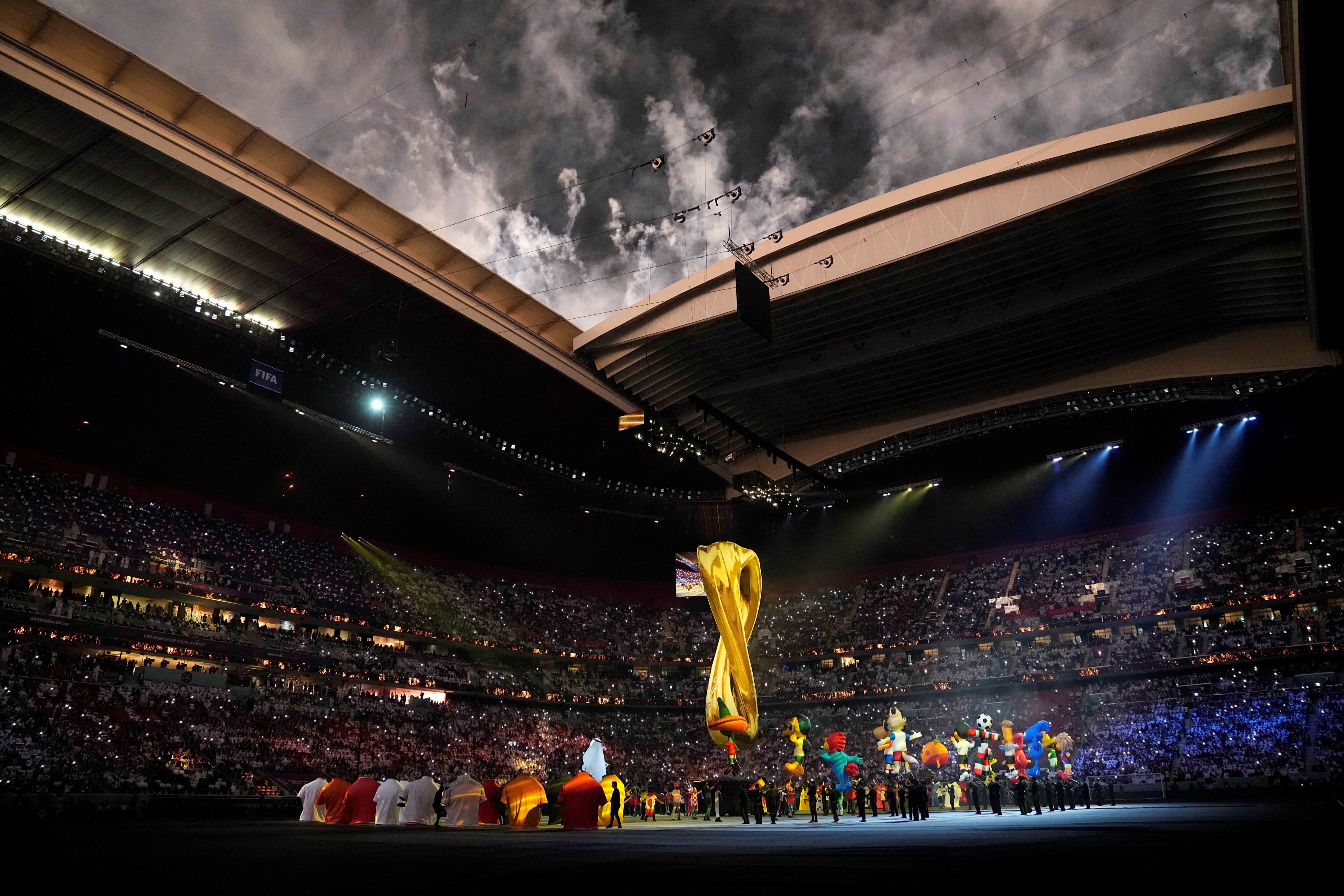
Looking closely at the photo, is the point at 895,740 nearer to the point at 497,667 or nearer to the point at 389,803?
the point at 389,803

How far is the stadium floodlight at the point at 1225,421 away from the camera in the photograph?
3844cm

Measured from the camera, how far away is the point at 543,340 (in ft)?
113

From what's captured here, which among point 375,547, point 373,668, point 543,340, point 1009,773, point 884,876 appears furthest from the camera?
point 375,547

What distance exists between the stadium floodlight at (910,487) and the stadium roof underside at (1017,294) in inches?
263

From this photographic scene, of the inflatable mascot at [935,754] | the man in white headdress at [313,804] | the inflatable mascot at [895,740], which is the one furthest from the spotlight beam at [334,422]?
the inflatable mascot at [935,754]

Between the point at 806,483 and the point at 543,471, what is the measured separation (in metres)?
13.5

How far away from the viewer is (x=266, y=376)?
32.2m

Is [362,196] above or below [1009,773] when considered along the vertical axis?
above

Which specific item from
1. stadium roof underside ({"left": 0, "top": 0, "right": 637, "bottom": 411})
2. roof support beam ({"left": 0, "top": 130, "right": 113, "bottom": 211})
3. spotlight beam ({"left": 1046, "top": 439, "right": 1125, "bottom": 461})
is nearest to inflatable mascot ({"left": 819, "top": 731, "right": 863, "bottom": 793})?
stadium roof underside ({"left": 0, "top": 0, "right": 637, "bottom": 411})

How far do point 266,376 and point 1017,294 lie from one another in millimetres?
28341

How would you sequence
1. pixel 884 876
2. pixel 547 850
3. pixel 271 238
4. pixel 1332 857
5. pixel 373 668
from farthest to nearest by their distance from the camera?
1. pixel 373 668
2. pixel 271 238
3. pixel 547 850
4. pixel 1332 857
5. pixel 884 876

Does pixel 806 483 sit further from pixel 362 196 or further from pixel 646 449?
pixel 362 196

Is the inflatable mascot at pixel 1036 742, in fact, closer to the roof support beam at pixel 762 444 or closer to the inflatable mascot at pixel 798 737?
the inflatable mascot at pixel 798 737

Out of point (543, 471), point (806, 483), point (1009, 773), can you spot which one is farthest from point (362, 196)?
point (1009, 773)
